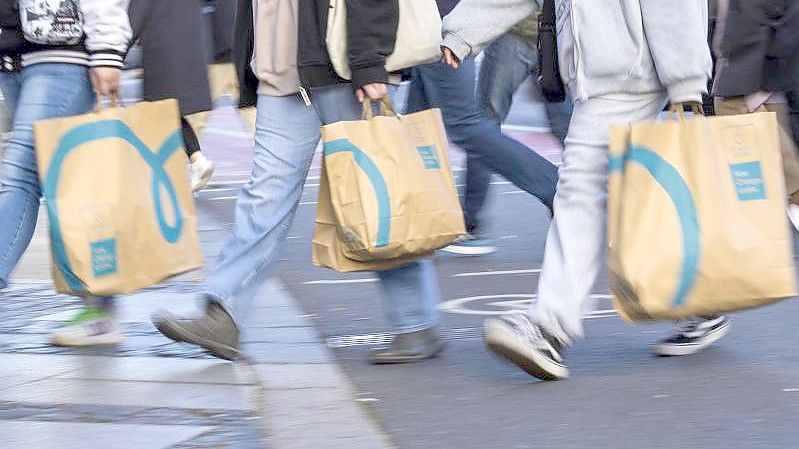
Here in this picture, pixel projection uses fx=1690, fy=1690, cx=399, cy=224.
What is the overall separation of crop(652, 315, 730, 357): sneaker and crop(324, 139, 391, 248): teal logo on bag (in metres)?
1.09

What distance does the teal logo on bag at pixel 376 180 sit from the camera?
5402 mm

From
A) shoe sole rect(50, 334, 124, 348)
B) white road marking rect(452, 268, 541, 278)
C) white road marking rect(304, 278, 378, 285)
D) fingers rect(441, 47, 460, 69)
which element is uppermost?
fingers rect(441, 47, 460, 69)

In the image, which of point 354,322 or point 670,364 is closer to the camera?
point 670,364

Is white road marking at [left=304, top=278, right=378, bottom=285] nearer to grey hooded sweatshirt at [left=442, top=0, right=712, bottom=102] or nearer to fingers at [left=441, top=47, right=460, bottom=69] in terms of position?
fingers at [left=441, top=47, right=460, bottom=69]

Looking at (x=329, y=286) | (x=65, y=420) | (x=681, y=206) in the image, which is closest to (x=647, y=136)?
(x=681, y=206)

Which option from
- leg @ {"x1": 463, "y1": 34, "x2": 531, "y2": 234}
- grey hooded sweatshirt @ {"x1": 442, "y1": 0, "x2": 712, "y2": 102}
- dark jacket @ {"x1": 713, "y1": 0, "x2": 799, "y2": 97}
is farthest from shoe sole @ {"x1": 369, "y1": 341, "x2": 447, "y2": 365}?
leg @ {"x1": 463, "y1": 34, "x2": 531, "y2": 234}

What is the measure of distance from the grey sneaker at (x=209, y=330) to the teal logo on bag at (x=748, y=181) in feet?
5.72

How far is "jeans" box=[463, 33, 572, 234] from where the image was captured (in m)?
8.45

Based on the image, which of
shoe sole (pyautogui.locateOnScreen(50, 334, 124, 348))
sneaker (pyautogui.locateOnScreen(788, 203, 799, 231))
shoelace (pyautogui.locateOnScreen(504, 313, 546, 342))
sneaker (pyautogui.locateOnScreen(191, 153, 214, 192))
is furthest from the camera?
sneaker (pyautogui.locateOnScreen(191, 153, 214, 192))

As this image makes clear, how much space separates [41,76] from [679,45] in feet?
7.23

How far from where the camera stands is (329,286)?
25.0 feet

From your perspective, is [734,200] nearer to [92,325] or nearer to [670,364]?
[670,364]

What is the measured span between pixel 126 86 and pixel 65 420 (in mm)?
18773

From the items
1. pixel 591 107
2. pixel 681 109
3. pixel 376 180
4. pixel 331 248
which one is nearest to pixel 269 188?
pixel 331 248
